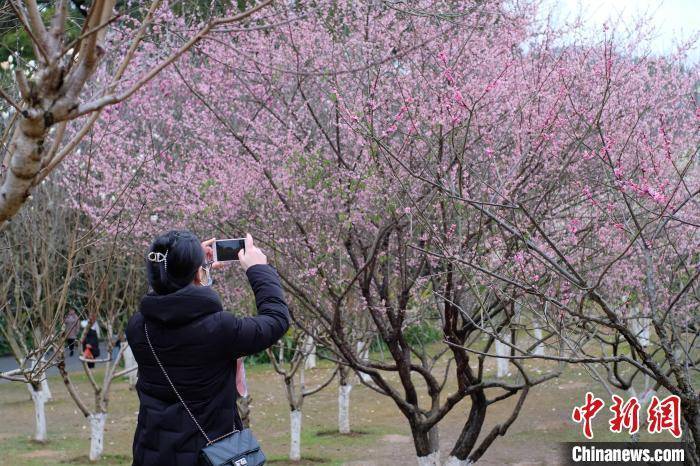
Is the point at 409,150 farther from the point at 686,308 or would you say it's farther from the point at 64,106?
the point at 64,106

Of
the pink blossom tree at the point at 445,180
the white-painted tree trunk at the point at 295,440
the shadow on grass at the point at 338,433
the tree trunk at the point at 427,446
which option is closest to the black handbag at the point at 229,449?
the pink blossom tree at the point at 445,180

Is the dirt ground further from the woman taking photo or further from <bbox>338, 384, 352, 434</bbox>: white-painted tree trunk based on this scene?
the woman taking photo

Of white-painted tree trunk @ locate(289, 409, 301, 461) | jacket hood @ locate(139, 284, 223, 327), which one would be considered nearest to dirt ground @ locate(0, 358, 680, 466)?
white-painted tree trunk @ locate(289, 409, 301, 461)

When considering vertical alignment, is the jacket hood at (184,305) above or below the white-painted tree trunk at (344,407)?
above

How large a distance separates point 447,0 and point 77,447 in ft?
32.4

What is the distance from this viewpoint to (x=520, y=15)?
297 inches

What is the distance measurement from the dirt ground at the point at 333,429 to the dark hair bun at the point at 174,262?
383 inches

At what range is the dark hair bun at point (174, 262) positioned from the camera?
8.39 ft

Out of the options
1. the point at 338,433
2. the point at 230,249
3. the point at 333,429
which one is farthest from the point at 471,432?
the point at 333,429

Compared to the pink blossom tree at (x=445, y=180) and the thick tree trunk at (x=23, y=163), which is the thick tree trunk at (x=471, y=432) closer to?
the pink blossom tree at (x=445, y=180)

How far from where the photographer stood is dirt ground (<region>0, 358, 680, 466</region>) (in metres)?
12.4

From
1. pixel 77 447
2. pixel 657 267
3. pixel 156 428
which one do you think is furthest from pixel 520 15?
pixel 77 447

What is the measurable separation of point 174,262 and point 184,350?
27cm

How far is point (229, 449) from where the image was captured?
8.11ft
